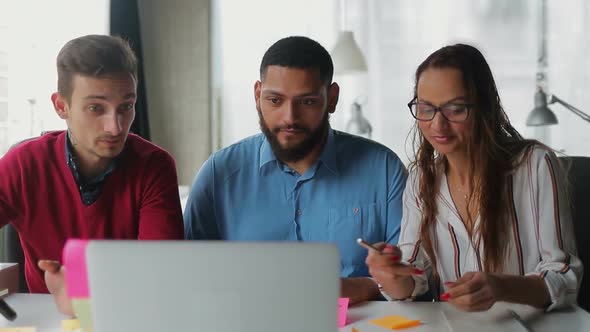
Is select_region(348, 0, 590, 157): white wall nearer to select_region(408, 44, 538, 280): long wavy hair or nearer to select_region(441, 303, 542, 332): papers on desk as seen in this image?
select_region(408, 44, 538, 280): long wavy hair

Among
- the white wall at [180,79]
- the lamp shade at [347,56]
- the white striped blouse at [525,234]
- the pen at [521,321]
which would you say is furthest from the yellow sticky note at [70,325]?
the white wall at [180,79]

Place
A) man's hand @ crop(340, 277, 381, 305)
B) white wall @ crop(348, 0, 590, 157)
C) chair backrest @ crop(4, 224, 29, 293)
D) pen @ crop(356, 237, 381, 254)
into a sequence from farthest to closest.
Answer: white wall @ crop(348, 0, 590, 157)
chair backrest @ crop(4, 224, 29, 293)
man's hand @ crop(340, 277, 381, 305)
pen @ crop(356, 237, 381, 254)

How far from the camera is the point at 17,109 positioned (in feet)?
9.51

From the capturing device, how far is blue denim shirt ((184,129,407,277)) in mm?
1972

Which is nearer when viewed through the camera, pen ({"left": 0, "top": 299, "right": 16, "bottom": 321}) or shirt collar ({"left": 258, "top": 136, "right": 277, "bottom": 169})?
pen ({"left": 0, "top": 299, "right": 16, "bottom": 321})

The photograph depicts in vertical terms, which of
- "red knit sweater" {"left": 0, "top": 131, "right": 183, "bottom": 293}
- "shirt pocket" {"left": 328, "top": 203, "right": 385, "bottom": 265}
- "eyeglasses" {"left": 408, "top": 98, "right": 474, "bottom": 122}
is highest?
"eyeglasses" {"left": 408, "top": 98, "right": 474, "bottom": 122}

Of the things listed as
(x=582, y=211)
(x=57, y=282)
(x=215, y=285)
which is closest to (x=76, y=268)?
(x=215, y=285)

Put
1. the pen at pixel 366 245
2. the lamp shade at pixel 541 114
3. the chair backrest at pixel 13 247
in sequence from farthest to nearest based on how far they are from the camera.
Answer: the lamp shade at pixel 541 114, the chair backrest at pixel 13 247, the pen at pixel 366 245

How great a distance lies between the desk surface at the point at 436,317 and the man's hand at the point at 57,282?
0.04 meters

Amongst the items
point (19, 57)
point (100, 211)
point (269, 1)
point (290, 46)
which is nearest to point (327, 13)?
point (269, 1)

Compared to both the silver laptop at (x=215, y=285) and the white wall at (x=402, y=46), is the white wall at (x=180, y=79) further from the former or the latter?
the silver laptop at (x=215, y=285)

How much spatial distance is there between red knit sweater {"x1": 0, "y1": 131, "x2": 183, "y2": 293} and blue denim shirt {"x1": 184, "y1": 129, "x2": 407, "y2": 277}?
8.9 inches

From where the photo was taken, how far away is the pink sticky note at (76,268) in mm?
884

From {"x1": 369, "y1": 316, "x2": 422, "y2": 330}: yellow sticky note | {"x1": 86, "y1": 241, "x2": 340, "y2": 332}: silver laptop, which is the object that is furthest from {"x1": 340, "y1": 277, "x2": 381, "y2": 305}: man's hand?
{"x1": 86, "y1": 241, "x2": 340, "y2": 332}: silver laptop
